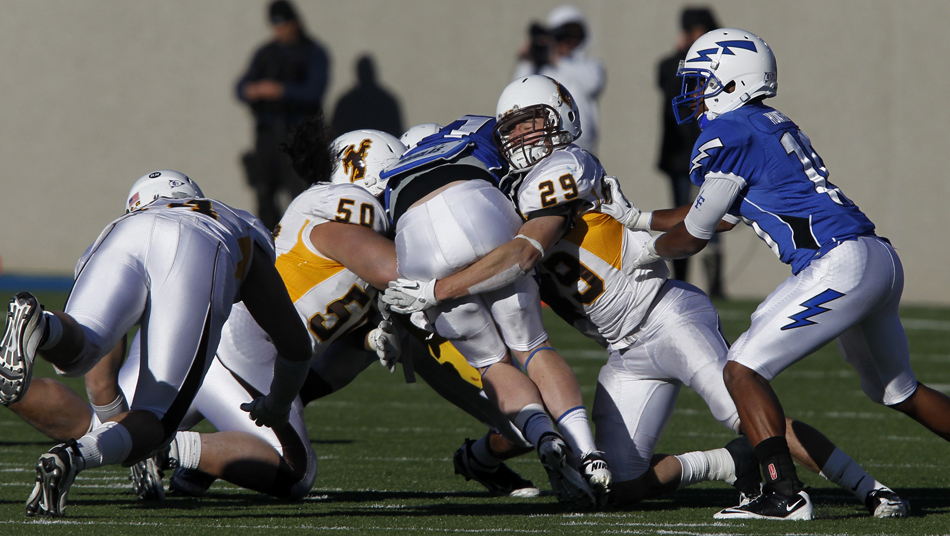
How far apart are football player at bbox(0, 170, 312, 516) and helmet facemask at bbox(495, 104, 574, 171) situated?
0.94m

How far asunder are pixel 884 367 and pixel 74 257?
11963 millimetres

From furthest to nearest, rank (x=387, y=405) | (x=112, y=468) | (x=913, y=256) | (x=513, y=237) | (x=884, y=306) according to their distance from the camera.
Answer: (x=913, y=256) < (x=387, y=405) < (x=112, y=468) < (x=513, y=237) < (x=884, y=306)

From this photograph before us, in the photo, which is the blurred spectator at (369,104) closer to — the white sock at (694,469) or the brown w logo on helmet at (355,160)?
the brown w logo on helmet at (355,160)

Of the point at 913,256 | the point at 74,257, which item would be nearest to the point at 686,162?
the point at 913,256

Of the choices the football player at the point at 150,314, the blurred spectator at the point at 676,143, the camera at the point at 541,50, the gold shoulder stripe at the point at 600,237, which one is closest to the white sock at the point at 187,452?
the football player at the point at 150,314

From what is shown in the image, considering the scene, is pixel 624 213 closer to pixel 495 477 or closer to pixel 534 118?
pixel 534 118

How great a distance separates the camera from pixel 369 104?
14438 mm

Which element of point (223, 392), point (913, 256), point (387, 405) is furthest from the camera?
point (913, 256)

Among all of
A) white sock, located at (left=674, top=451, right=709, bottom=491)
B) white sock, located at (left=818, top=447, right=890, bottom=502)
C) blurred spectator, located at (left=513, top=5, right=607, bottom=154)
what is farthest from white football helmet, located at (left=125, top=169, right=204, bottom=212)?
blurred spectator, located at (left=513, top=5, right=607, bottom=154)

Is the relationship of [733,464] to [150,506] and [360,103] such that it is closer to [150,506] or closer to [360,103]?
[150,506]

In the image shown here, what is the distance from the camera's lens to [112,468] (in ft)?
17.1

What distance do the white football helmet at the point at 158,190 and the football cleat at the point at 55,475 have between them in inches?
45.3

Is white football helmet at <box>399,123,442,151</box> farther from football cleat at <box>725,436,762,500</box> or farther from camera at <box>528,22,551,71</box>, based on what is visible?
camera at <box>528,22,551,71</box>

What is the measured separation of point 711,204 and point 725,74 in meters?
0.52
